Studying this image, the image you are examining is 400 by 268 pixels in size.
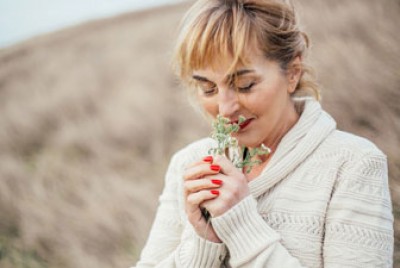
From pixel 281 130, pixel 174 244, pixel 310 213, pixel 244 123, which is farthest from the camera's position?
pixel 174 244

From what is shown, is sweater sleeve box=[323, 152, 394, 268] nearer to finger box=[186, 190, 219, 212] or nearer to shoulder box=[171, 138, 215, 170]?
finger box=[186, 190, 219, 212]

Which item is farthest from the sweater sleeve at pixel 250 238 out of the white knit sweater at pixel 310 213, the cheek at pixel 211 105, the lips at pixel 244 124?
the cheek at pixel 211 105

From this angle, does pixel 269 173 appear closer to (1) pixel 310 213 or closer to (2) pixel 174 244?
(1) pixel 310 213

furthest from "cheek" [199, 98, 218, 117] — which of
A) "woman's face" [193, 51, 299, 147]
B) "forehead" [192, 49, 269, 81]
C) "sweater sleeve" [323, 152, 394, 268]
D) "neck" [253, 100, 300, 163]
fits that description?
"sweater sleeve" [323, 152, 394, 268]

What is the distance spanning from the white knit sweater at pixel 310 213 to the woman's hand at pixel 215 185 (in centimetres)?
4

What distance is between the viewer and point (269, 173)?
229 centimetres

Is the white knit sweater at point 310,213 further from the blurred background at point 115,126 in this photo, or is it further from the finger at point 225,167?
the blurred background at point 115,126

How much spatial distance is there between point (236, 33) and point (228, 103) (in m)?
0.29

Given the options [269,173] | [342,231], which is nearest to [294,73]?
[269,173]

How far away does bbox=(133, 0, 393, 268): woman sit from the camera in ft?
6.66

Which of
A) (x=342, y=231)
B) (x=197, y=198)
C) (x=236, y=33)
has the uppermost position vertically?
(x=236, y=33)

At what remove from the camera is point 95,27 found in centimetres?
1194

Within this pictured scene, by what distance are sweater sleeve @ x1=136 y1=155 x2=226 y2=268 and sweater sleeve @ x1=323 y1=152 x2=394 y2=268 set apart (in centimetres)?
45

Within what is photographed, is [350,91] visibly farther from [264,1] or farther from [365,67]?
[264,1]
